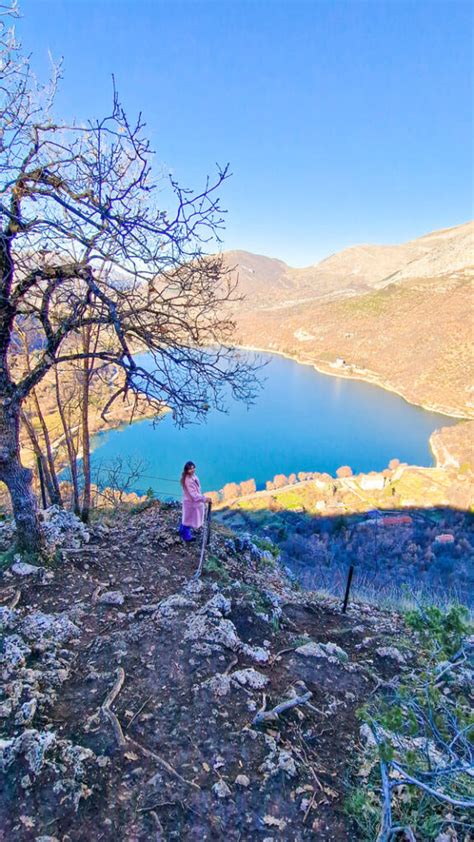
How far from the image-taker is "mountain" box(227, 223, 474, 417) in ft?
238

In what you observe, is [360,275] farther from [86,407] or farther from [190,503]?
[190,503]

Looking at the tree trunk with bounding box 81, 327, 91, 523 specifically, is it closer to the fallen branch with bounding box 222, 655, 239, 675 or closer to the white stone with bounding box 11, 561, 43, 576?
the white stone with bounding box 11, 561, 43, 576

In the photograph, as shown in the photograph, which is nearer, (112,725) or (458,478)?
(112,725)

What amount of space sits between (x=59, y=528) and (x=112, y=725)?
2.38 metres

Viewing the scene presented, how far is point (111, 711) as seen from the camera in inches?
90.7

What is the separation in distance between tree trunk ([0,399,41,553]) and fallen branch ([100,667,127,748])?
1.55 metres

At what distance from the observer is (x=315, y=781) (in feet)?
6.81

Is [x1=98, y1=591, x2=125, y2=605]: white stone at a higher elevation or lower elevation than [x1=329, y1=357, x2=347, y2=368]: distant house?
higher

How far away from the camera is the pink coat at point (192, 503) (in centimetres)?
453

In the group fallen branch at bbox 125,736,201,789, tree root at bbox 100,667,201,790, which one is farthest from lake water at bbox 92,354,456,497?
fallen branch at bbox 125,736,201,789

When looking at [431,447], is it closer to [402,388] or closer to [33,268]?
[402,388]

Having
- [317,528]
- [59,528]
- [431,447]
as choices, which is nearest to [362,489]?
[317,528]

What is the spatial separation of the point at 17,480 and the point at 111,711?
6.51 ft

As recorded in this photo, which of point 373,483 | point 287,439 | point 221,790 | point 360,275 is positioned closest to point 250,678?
point 221,790
